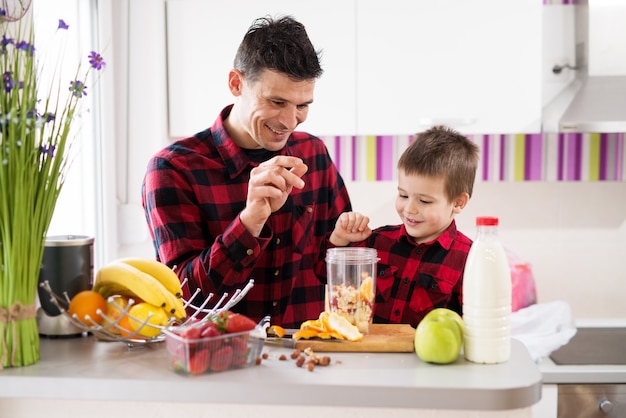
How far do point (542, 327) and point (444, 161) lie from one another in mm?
1306

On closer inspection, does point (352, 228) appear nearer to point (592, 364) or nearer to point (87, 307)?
point (87, 307)

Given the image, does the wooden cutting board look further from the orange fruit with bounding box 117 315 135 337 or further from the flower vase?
the flower vase

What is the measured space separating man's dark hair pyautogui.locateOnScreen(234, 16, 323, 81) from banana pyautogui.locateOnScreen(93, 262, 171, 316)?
0.62 metres

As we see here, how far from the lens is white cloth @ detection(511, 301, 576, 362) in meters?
2.69

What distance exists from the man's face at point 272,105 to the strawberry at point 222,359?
2.33 ft

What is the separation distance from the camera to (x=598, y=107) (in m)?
2.81

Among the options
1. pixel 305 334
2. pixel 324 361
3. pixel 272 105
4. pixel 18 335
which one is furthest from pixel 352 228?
pixel 18 335

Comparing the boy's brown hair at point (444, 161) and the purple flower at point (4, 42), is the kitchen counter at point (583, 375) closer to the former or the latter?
the boy's brown hair at point (444, 161)

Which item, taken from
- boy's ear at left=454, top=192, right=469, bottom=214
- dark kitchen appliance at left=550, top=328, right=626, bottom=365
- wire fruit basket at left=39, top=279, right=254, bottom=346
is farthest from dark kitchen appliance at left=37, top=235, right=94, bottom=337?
dark kitchen appliance at left=550, top=328, right=626, bottom=365

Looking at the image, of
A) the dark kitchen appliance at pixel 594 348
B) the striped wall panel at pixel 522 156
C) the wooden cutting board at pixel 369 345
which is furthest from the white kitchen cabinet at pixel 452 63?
the wooden cutting board at pixel 369 345

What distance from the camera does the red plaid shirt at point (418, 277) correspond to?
1.84 m

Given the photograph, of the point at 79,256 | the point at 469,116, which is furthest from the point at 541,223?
the point at 79,256

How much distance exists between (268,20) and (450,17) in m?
1.22

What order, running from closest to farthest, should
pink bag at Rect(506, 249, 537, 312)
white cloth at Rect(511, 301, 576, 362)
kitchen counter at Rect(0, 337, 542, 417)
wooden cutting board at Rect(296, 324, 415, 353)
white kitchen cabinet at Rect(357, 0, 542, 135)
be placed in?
kitchen counter at Rect(0, 337, 542, 417), wooden cutting board at Rect(296, 324, 415, 353), white cloth at Rect(511, 301, 576, 362), white kitchen cabinet at Rect(357, 0, 542, 135), pink bag at Rect(506, 249, 537, 312)
